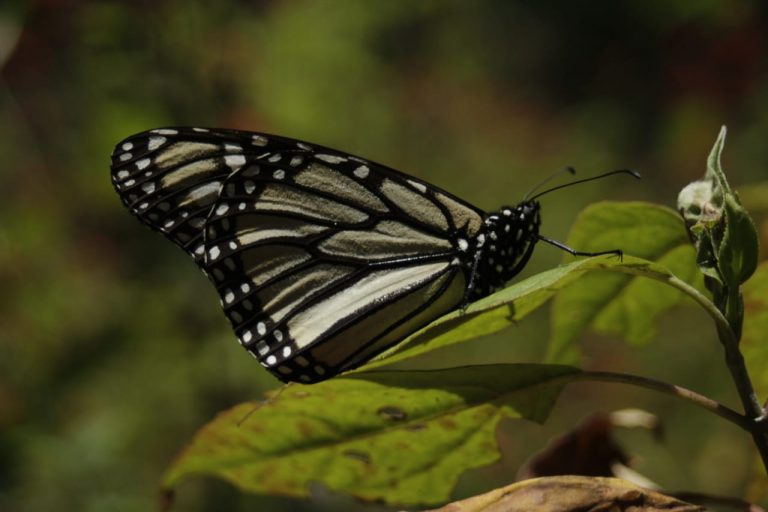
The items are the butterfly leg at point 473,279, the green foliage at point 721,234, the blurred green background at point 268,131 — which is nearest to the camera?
the green foliage at point 721,234

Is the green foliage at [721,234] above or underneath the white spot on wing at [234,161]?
underneath

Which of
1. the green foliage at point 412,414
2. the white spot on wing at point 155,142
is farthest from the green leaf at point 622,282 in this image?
the white spot on wing at point 155,142

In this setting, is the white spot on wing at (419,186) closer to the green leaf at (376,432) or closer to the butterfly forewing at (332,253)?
the butterfly forewing at (332,253)

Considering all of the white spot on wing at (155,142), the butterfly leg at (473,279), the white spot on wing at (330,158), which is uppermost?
the white spot on wing at (155,142)

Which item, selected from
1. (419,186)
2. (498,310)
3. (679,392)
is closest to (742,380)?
(679,392)

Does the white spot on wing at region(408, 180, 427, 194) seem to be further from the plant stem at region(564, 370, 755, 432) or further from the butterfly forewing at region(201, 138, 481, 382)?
Result: the plant stem at region(564, 370, 755, 432)

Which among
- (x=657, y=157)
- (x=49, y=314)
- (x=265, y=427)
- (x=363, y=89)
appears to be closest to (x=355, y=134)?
(x=363, y=89)

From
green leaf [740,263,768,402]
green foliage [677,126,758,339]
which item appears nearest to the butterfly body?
green leaf [740,263,768,402]

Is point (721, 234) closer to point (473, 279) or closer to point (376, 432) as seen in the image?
point (376, 432)
